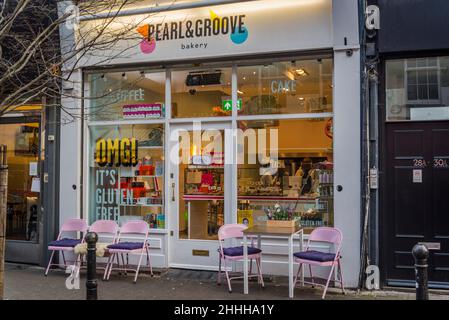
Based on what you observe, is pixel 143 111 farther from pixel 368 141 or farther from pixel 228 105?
pixel 368 141

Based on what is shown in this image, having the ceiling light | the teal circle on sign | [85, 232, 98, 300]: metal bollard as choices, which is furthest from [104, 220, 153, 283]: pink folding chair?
the ceiling light

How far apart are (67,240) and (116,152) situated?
1.80 metres

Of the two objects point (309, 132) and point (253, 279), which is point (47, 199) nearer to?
point (253, 279)

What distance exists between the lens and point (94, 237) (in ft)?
18.5

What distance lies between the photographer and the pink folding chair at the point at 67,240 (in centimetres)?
816

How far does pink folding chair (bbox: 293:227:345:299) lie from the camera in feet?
22.4

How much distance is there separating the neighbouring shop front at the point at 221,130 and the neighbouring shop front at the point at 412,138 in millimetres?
478

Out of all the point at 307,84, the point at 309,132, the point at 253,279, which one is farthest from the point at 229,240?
the point at 307,84

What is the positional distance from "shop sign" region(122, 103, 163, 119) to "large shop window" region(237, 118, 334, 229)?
1565mm

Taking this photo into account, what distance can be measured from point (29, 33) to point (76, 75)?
3.51 ft

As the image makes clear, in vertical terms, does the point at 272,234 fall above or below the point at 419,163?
below

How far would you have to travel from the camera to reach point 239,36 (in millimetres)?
8031

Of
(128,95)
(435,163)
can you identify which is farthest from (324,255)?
(128,95)

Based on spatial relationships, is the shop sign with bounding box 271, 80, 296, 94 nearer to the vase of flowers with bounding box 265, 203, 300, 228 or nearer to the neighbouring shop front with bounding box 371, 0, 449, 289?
the neighbouring shop front with bounding box 371, 0, 449, 289
